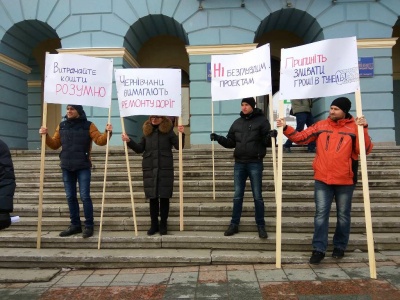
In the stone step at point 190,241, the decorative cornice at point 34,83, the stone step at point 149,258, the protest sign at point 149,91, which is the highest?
the decorative cornice at point 34,83

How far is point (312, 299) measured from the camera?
136 inches

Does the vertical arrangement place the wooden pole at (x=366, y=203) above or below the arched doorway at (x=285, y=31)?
below

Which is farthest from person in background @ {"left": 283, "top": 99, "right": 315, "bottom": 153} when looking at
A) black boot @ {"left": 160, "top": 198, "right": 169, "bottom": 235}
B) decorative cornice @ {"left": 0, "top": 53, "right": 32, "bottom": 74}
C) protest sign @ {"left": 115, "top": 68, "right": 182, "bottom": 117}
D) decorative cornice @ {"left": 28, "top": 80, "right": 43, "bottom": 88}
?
decorative cornice @ {"left": 28, "top": 80, "right": 43, "bottom": 88}

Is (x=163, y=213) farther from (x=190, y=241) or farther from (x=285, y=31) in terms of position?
(x=285, y=31)

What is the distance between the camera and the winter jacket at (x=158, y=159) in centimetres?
504

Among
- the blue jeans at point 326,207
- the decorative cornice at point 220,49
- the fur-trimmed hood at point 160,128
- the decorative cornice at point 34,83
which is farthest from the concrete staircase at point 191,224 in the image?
the decorative cornice at point 34,83

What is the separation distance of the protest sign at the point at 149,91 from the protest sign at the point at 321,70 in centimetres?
159

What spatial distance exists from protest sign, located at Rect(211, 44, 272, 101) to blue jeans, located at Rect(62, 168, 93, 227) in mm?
2271

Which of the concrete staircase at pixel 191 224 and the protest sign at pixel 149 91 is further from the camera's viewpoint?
the protest sign at pixel 149 91

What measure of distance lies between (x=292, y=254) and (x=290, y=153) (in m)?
4.00

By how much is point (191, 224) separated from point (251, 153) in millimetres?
1429

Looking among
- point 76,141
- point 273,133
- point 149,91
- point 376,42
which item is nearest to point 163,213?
point 76,141

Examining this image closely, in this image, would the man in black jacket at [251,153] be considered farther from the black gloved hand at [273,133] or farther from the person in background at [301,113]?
the person in background at [301,113]

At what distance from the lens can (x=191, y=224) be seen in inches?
214
